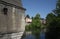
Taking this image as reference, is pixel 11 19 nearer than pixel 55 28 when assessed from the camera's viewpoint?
Yes

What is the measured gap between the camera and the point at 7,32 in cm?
877

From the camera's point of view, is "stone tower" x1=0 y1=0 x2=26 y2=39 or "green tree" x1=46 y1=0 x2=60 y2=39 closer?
"stone tower" x1=0 y1=0 x2=26 y2=39

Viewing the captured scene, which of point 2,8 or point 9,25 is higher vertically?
point 2,8

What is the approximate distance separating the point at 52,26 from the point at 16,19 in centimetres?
2484

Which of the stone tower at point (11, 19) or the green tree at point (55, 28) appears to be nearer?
the stone tower at point (11, 19)

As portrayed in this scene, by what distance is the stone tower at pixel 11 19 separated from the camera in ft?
27.8

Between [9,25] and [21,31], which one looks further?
[21,31]

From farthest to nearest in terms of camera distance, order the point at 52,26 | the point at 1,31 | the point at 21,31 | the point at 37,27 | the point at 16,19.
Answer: the point at 37,27, the point at 52,26, the point at 21,31, the point at 16,19, the point at 1,31

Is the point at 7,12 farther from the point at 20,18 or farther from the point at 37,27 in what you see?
the point at 37,27

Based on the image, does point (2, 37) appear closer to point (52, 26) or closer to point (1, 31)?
point (1, 31)

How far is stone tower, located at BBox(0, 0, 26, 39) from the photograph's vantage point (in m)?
8.46

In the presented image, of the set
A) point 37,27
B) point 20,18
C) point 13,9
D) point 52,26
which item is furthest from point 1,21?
point 37,27

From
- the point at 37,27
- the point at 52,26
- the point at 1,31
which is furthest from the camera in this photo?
the point at 37,27

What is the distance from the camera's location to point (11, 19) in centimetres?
915
